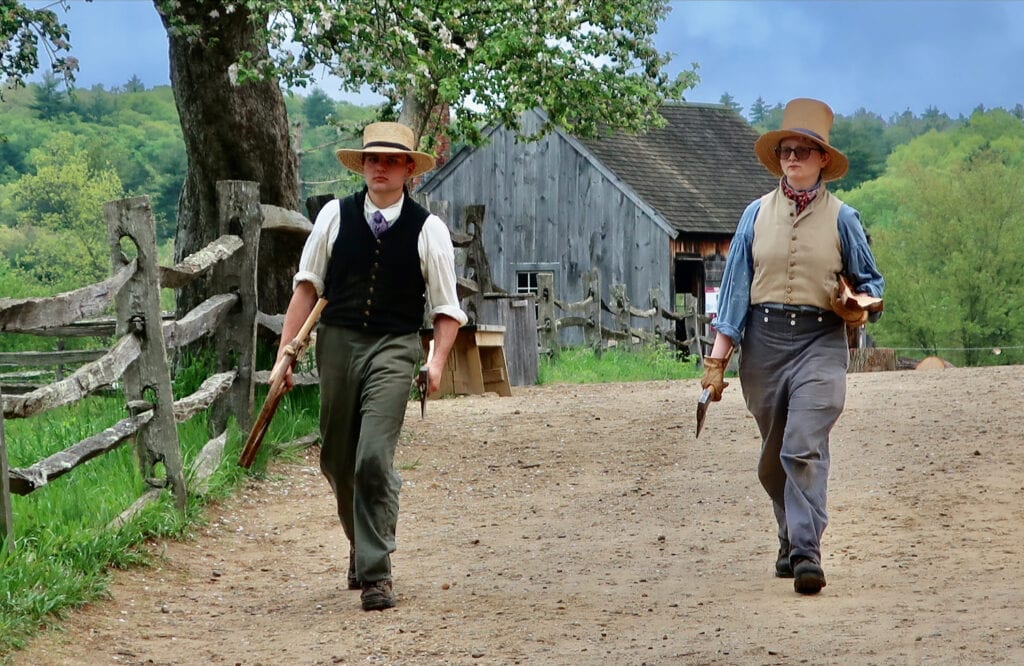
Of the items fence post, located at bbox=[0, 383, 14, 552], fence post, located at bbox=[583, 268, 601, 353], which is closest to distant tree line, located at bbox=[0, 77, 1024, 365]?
fence post, located at bbox=[583, 268, 601, 353]

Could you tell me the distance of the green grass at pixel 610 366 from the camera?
745 inches

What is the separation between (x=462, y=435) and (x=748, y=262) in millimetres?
6107

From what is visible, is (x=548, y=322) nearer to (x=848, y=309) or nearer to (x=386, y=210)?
(x=386, y=210)

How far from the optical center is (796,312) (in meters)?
6.24

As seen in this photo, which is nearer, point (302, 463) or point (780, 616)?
point (780, 616)

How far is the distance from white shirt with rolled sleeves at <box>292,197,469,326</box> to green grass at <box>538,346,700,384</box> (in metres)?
11.8

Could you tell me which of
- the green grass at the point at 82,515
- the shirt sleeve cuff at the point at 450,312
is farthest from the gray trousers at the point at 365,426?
the green grass at the point at 82,515

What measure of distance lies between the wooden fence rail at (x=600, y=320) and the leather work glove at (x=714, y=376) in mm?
13701

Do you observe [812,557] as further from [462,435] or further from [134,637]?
[462,435]

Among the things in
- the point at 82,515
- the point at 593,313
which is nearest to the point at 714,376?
the point at 82,515

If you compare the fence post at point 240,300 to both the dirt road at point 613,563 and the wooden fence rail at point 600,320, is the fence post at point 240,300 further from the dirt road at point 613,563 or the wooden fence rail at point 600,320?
the wooden fence rail at point 600,320

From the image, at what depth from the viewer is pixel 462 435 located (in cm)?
1220

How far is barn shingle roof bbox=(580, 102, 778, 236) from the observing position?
29.9 meters

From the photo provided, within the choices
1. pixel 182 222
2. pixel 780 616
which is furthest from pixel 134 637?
pixel 182 222
